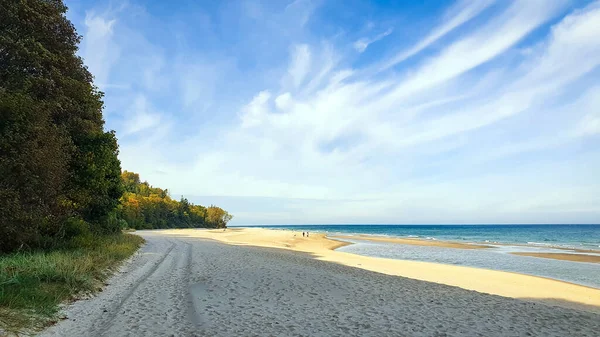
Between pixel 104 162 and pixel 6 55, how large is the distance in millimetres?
5598

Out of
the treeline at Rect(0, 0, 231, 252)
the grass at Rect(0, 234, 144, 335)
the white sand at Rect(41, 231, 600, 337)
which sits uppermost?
the treeline at Rect(0, 0, 231, 252)

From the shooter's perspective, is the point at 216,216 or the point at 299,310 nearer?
the point at 299,310

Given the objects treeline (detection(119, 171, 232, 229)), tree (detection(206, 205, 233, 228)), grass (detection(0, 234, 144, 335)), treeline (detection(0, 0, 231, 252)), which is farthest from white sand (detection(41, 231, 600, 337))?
tree (detection(206, 205, 233, 228))

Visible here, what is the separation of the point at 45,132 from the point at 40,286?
5985 mm

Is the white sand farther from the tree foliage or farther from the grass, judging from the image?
the tree foliage

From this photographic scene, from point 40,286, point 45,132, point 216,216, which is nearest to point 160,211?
point 216,216

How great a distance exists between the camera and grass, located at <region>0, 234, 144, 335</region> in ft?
23.3

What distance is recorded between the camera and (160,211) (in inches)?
4306

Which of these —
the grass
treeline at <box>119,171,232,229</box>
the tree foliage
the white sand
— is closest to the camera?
the grass

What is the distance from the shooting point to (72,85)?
1597cm

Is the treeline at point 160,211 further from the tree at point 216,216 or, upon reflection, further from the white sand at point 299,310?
the white sand at point 299,310

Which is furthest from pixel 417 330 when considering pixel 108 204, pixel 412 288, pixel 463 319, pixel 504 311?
pixel 108 204

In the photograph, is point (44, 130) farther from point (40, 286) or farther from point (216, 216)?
point (216, 216)

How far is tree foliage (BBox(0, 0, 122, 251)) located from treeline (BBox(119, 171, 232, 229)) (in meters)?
65.6
